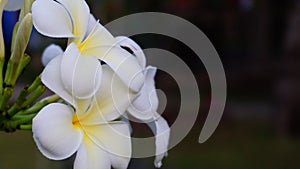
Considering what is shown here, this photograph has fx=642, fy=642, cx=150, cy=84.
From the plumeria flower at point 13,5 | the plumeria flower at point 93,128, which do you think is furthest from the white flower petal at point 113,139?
the plumeria flower at point 13,5

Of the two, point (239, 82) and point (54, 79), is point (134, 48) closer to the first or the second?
point (54, 79)

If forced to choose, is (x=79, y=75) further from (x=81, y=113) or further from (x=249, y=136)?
(x=249, y=136)

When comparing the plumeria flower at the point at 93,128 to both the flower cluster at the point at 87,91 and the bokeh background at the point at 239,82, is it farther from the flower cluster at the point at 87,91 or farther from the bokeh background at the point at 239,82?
the bokeh background at the point at 239,82

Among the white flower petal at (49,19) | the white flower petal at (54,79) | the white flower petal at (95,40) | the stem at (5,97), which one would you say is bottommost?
the stem at (5,97)

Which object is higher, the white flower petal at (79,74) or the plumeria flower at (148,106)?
the white flower petal at (79,74)

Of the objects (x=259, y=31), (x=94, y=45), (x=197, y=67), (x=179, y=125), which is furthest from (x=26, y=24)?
(x=259, y=31)

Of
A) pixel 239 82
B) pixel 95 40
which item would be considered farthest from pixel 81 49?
pixel 239 82
